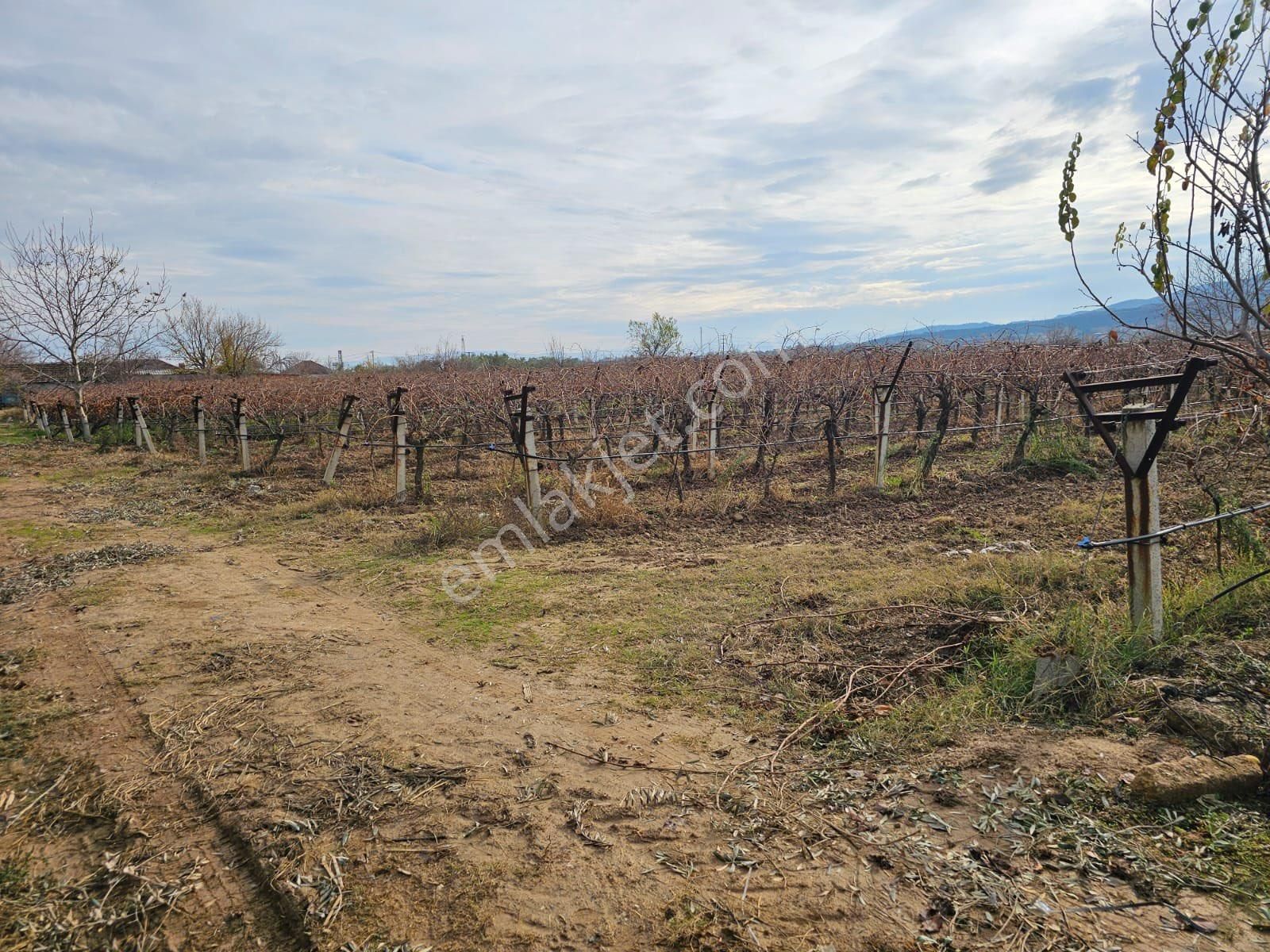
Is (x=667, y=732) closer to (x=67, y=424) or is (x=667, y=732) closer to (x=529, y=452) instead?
(x=529, y=452)

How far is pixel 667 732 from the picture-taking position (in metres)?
3.53

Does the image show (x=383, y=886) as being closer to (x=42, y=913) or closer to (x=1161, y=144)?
(x=42, y=913)

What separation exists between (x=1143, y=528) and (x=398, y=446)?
8482 mm

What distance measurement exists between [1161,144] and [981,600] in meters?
2.98

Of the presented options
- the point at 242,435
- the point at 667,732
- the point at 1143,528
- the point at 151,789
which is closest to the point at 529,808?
the point at 667,732

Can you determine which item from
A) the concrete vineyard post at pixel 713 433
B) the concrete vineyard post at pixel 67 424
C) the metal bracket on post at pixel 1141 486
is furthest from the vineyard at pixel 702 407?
the metal bracket on post at pixel 1141 486

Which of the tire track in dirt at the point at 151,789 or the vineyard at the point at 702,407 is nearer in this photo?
the tire track in dirt at the point at 151,789

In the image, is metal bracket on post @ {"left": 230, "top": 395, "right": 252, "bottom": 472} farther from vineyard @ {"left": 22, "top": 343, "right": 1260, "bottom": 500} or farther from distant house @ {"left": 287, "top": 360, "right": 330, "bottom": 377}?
distant house @ {"left": 287, "top": 360, "right": 330, "bottom": 377}

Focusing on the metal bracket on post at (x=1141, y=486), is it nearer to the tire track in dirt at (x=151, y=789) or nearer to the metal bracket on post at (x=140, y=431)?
the tire track in dirt at (x=151, y=789)

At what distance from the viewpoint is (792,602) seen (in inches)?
207

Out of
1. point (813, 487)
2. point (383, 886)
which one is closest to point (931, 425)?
point (813, 487)

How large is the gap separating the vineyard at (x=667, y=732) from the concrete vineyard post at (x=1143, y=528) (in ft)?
0.06

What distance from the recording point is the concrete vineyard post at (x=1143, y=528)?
340 cm

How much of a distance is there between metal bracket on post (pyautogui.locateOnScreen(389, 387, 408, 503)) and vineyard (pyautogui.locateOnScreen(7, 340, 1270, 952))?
7.21 feet
